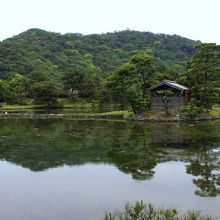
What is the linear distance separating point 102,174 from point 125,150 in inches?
215

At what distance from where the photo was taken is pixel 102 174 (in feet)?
52.0

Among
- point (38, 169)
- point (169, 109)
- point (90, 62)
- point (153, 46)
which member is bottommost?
point (38, 169)

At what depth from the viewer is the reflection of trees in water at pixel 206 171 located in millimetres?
13008

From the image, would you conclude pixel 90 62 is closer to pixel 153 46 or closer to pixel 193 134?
pixel 153 46

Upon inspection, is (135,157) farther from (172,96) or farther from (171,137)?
(172,96)

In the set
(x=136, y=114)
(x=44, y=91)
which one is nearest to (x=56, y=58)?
(x=44, y=91)

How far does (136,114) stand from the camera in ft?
139

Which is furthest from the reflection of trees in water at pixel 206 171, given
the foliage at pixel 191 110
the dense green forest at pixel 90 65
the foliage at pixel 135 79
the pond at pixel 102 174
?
the dense green forest at pixel 90 65

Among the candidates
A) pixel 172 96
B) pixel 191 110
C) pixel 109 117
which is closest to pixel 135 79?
pixel 172 96

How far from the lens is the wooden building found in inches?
1708

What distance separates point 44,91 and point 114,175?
165ft

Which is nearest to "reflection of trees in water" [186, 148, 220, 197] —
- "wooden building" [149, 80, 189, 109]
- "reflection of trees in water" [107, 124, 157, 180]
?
"reflection of trees in water" [107, 124, 157, 180]

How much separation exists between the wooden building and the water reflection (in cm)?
1363

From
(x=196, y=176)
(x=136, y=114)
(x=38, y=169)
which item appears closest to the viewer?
(x=196, y=176)
